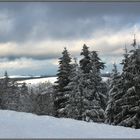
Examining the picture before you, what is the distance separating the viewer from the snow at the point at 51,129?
872 centimetres

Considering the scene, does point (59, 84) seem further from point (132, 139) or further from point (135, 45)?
point (132, 139)

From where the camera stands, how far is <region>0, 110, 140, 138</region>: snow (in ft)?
28.6

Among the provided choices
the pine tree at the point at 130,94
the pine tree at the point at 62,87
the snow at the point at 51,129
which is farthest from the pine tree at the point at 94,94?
the snow at the point at 51,129

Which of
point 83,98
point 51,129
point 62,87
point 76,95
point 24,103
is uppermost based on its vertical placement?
point 62,87

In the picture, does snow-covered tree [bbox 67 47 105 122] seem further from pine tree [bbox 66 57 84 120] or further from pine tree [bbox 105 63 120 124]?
pine tree [bbox 105 63 120 124]

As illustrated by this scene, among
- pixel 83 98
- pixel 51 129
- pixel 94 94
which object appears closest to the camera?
pixel 51 129

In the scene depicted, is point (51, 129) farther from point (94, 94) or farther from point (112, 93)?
point (94, 94)

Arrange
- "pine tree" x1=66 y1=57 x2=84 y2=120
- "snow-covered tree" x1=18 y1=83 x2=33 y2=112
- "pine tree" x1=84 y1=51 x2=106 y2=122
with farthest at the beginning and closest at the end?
"snow-covered tree" x1=18 y1=83 x2=33 y2=112 < "pine tree" x1=84 y1=51 x2=106 y2=122 < "pine tree" x1=66 y1=57 x2=84 y2=120

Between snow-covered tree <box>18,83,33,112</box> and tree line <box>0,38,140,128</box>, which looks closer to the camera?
tree line <box>0,38,140,128</box>

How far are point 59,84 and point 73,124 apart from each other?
2292 cm

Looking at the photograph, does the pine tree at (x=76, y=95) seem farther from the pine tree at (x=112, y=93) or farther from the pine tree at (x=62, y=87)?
the pine tree at (x=112, y=93)

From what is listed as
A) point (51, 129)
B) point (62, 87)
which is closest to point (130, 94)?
point (62, 87)

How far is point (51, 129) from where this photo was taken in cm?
939

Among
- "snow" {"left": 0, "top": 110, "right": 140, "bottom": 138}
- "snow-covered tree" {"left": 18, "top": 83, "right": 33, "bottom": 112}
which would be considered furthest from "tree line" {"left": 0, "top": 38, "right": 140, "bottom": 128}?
"snow-covered tree" {"left": 18, "top": 83, "right": 33, "bottom": 112}
